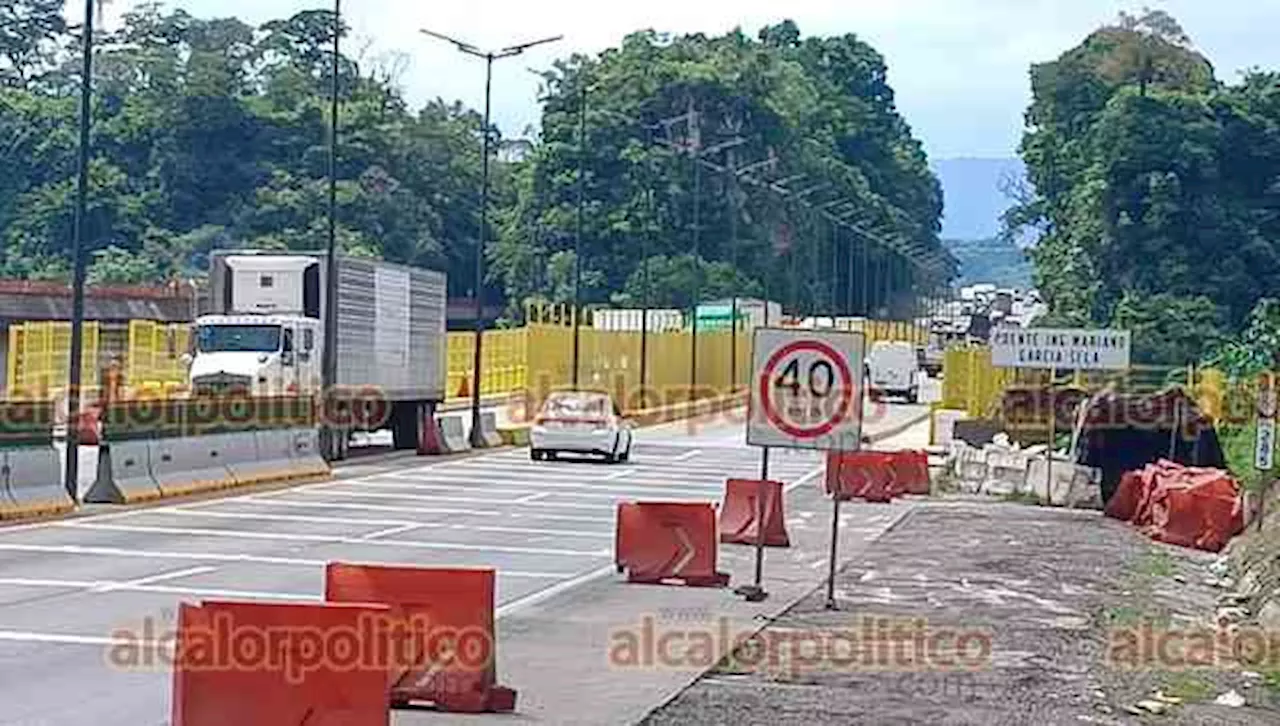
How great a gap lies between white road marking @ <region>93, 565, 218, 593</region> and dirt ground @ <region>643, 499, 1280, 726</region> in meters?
5.45

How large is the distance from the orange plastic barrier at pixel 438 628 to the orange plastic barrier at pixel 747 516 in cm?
1341

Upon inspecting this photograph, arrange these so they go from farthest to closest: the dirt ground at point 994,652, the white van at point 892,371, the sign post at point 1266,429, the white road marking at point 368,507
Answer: the white van at point 892,371 < the white road marking at point 368,507 < the sign post at point 1266,429 < the dirt ground at point 994,652

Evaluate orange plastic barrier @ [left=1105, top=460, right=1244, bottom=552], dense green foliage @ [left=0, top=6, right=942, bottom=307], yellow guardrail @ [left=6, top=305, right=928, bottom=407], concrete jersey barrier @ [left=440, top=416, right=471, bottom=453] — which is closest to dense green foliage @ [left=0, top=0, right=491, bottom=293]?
A: dense green foliage @ [left=0, top=6, right=942, bottom=307]

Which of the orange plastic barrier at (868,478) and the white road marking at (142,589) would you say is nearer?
the white road marking at (142,589)

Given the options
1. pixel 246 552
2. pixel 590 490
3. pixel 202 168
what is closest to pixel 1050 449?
pixel 590 490


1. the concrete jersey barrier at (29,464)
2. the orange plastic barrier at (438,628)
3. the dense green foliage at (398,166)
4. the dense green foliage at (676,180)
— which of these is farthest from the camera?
the dense green foliage at (676,180)

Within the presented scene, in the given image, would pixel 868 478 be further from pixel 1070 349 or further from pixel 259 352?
pixel 259 352

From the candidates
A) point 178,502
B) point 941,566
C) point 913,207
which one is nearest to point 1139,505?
point 941,566

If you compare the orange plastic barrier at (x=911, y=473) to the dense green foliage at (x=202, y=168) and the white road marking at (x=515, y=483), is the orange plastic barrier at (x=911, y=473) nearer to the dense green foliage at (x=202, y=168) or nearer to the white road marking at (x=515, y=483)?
the white road marking at (x=515, y=483)

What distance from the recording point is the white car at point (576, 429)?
1796 inches

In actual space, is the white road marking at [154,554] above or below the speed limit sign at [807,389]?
below

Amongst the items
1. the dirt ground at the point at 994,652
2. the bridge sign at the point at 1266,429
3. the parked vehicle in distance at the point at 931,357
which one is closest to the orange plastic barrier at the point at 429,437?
the dirt ground at the point at 994,652

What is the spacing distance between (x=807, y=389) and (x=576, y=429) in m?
27.0

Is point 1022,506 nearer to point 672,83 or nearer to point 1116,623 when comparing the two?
point 1116,623
